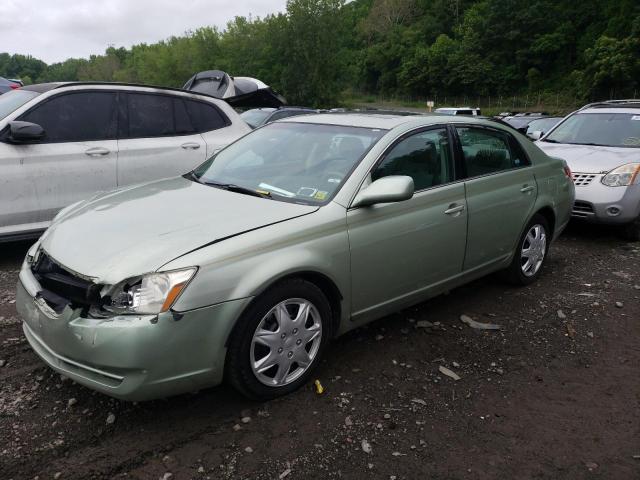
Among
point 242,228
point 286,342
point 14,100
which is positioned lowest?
point 286,342

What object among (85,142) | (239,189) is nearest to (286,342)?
(239,189)

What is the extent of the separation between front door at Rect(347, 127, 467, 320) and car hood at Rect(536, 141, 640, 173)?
11.6 feet

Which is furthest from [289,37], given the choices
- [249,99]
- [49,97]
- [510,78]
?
[49,97]

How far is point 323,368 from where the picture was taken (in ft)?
11.3

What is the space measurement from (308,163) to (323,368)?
1338mm

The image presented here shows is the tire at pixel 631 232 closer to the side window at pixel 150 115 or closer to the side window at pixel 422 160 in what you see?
the side window at pixel 422 160

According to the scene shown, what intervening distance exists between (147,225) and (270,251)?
0.71m

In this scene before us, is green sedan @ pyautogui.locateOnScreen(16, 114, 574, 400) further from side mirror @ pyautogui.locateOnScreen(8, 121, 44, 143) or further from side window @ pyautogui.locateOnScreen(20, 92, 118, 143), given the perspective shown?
side window @ pyautogui.locateOnScreen(20, 92, 118, 143)

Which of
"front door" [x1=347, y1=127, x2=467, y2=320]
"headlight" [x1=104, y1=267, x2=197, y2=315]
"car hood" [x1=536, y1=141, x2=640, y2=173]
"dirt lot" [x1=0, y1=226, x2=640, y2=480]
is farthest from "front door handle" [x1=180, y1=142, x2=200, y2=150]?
"car hood" [x1=536, y1=141, x2=640, y2=173]

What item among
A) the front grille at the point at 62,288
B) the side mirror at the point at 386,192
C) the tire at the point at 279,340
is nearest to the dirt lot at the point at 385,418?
the tire at the point at 279,340

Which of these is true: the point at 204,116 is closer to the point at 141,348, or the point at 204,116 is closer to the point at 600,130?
the point at 141,348

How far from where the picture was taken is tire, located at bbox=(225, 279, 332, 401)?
2797mm

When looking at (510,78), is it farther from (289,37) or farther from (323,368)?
(323,368)

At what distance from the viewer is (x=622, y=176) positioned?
643 centimetres
